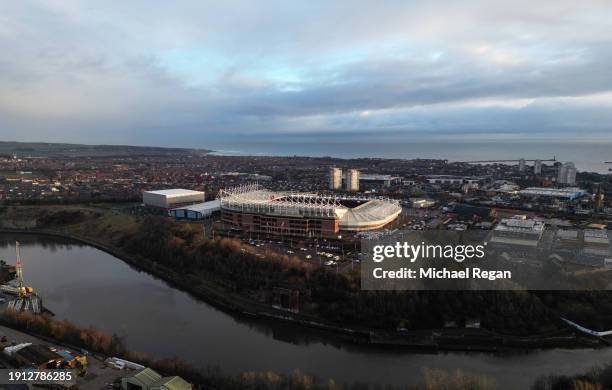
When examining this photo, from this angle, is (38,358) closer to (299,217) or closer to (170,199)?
(299,217)

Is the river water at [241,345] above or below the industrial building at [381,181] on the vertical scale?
below

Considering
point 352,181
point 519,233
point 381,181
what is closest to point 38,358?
point 519,233

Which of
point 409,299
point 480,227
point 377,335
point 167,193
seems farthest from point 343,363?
point 167,193

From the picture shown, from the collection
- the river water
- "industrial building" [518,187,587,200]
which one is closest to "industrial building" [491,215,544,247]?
the river water

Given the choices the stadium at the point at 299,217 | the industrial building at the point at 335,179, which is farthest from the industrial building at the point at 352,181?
the stadium at the point at 299,217

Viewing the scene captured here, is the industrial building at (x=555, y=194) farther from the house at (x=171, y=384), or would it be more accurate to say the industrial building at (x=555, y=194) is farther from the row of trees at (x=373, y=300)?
the house at (x=171, y=384)
